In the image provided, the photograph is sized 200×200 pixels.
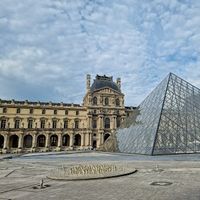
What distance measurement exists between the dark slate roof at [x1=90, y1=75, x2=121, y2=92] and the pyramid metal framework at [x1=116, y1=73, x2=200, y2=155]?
41074mm

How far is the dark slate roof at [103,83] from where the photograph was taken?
257 feet

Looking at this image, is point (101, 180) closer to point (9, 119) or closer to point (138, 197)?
point (138, 197)

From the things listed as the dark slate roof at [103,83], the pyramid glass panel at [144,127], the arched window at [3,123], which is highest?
the dark slate roof at [103,83]

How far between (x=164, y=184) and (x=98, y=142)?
6327 centimetres

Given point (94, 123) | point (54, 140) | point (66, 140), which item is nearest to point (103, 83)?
point (94, 123)

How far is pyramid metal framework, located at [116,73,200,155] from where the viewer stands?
90.0ft

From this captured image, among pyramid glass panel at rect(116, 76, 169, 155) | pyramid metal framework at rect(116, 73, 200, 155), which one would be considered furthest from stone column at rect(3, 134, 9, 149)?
pyramid metal framework at rect(116, 73, 200, 155)

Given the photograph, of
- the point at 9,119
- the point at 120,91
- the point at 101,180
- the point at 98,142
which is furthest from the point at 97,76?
the point at 101,180

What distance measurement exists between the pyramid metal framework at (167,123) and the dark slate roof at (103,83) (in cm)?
4107

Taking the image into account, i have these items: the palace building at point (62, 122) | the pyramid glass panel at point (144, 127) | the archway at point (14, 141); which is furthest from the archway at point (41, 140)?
the pyramid glass panel at point (144, 127)

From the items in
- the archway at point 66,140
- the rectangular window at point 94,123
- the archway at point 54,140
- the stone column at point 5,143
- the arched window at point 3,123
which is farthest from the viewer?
the archway at point 66,140

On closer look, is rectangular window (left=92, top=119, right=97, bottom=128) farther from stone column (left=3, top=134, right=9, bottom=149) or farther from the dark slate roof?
stone column (left=3, top=134, right=9, bottom=149)

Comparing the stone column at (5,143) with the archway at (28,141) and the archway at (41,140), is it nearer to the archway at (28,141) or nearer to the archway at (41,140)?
the archway at (28,141)

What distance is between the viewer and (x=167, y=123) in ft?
95.9
